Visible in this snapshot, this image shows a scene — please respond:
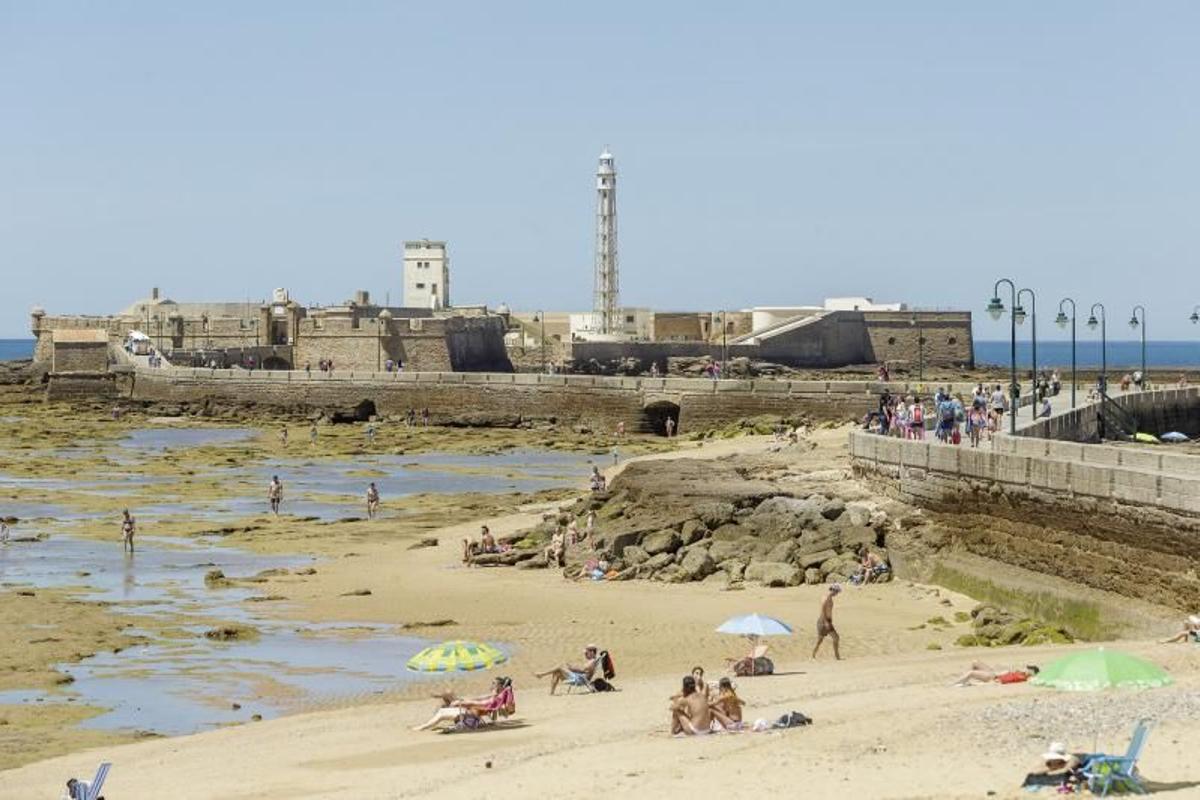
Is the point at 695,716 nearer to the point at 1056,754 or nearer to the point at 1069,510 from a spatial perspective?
the point at 1056,754

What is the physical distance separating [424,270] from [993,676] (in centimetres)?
9650

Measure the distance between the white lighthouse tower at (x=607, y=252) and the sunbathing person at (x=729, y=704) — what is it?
8443 cm

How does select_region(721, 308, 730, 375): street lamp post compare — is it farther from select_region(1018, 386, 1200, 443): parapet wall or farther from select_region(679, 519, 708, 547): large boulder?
select_region(679, 519, 708, 547): large boulder

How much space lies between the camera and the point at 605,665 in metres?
19.9

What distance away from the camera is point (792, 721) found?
16.4m

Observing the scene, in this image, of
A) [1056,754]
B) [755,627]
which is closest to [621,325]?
[755,627]

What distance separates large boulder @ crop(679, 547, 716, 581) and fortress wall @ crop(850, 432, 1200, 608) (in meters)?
3.29

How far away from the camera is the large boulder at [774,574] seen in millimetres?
26672

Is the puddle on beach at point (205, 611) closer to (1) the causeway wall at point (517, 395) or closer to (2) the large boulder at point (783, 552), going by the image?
(2) the large boulder at point (783, 552)

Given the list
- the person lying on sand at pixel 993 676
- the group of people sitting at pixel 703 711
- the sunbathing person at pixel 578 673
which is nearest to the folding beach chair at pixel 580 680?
Answer: the sunbathing person at pixel 578 673

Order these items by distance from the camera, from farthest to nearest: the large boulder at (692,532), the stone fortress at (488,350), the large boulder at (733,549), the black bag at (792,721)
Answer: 1. the stone fortress at (488,350)
2. the large boulder at (692,532)
3. the large boulder at (733,549)
4. the black bag at (792,721)

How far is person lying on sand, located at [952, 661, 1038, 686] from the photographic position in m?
17.5

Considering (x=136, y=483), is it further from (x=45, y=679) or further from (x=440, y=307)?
(x=440, y=307)

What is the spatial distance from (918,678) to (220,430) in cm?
5061
